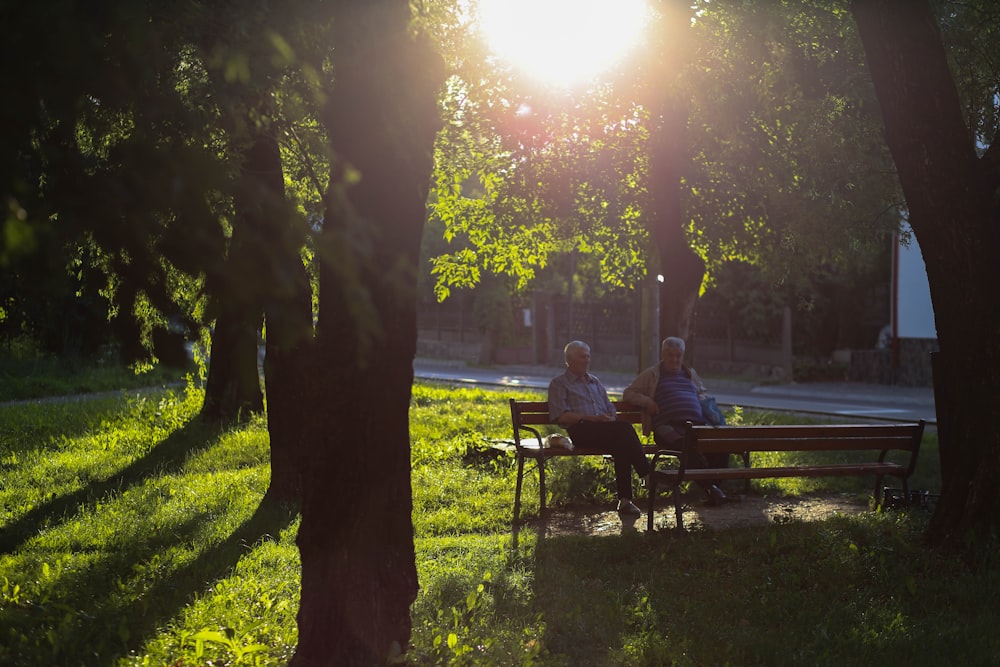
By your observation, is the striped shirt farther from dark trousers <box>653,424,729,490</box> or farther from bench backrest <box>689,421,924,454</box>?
bench backrest <box>689,421,924,454</box>

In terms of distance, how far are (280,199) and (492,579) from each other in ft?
12.5

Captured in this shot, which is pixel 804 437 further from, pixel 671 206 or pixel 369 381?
pixel 671 206

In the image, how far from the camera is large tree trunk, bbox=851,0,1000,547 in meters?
6.89

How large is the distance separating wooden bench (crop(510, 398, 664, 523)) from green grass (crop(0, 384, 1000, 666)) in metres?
0.38

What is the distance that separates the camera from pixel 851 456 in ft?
43.5

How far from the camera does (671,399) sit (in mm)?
9883

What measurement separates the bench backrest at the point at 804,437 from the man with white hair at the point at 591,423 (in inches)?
34.7

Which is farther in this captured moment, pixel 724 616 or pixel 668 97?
pixel 668 97

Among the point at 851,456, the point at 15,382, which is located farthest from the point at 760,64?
the point at 15,382

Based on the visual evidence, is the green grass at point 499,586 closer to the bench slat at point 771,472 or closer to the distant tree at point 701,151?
the bench slat at point 771,472

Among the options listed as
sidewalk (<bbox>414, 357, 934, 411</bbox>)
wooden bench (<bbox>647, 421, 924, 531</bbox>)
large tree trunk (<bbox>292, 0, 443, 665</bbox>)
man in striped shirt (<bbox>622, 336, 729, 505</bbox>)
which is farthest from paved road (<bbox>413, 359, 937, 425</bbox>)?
large tree trunk (<bbox>292, 0, 443, 665</bbox>)

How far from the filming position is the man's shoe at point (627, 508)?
8.83 m

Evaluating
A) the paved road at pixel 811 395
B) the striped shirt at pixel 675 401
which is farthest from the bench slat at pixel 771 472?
the paved road at pixel 811 395

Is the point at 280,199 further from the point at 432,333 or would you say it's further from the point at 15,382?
the point at 432,333
